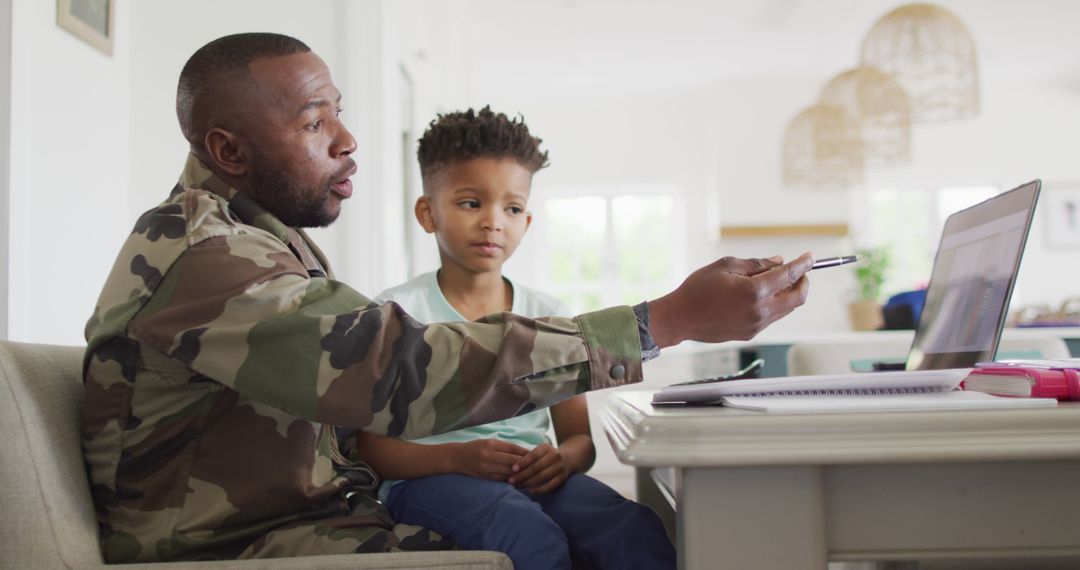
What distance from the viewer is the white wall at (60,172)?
1.86 meters

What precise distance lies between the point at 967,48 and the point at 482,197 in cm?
338

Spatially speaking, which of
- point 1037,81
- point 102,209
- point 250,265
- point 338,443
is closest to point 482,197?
point 338,443

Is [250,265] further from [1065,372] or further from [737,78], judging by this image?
[737,78]

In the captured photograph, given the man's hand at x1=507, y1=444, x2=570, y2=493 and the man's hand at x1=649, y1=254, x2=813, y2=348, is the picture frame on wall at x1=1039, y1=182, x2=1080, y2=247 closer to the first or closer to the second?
the man's hand at x1=507, y1=444, x2=570, y2=493

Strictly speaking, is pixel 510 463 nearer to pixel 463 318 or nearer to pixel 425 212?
pixel 463 318

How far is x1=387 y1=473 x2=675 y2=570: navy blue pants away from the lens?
917 millimetres

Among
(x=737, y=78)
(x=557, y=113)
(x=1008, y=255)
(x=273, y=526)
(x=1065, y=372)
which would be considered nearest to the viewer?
(x=1065, y=372)

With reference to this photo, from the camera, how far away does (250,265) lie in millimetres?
796

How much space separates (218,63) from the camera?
39.4 inches

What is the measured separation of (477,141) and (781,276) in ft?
2.62

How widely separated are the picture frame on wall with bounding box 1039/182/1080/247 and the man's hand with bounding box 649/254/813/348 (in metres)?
8.46

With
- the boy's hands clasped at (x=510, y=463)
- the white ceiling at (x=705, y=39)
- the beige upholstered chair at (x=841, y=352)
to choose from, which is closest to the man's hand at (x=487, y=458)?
the boy's hands clasped at (x=510, y=463)

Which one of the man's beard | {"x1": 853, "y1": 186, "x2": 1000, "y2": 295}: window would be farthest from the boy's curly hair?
{"x1": 853, "y1": 186, "x2": 1000, "y2": 295}: window

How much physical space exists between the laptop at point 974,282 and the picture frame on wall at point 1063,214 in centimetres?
777
